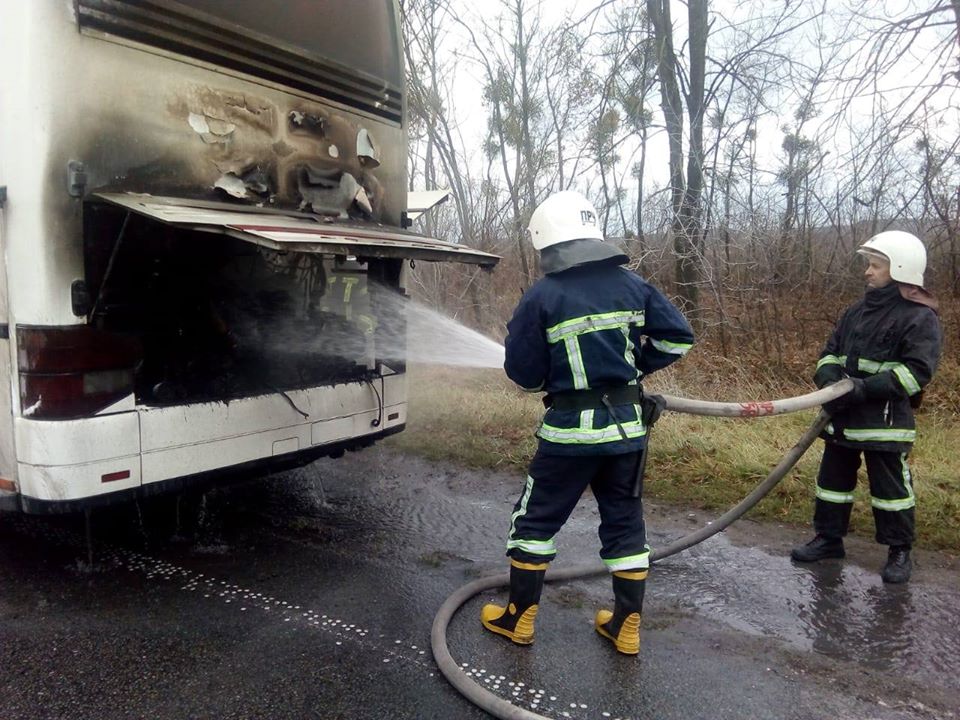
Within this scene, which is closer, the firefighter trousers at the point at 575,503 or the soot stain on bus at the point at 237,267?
the firefighter trousers at the point at 575,503

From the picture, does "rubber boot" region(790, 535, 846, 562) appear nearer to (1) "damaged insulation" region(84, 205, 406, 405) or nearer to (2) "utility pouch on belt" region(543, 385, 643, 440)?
(2) "utility pouch on belt" region(543, 385, 643, 440)

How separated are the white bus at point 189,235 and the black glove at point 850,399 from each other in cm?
192

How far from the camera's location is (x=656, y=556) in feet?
12.0

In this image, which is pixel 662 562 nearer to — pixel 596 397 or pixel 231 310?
pixel 596 397

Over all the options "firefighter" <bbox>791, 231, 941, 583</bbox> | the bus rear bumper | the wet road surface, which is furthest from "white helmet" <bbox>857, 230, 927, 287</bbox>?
the bus rear bumper

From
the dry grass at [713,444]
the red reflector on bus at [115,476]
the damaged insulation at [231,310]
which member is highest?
the damaged insulation at [231,310]

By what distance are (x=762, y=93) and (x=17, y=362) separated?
975 cm

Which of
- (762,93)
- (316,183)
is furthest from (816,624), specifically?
(762,93)

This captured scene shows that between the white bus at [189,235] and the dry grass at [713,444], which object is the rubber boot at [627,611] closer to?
the white bus at [189,235]

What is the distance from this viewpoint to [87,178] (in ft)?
9.79

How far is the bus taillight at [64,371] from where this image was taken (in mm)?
2988

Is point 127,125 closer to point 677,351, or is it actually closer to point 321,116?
point 321,116

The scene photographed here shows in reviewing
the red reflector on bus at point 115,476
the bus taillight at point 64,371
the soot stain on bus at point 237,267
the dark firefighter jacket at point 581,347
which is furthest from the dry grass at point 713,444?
the bus taillight at point 64,371

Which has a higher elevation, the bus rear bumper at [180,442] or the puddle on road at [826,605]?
the bus rear bumper at [180,442]
